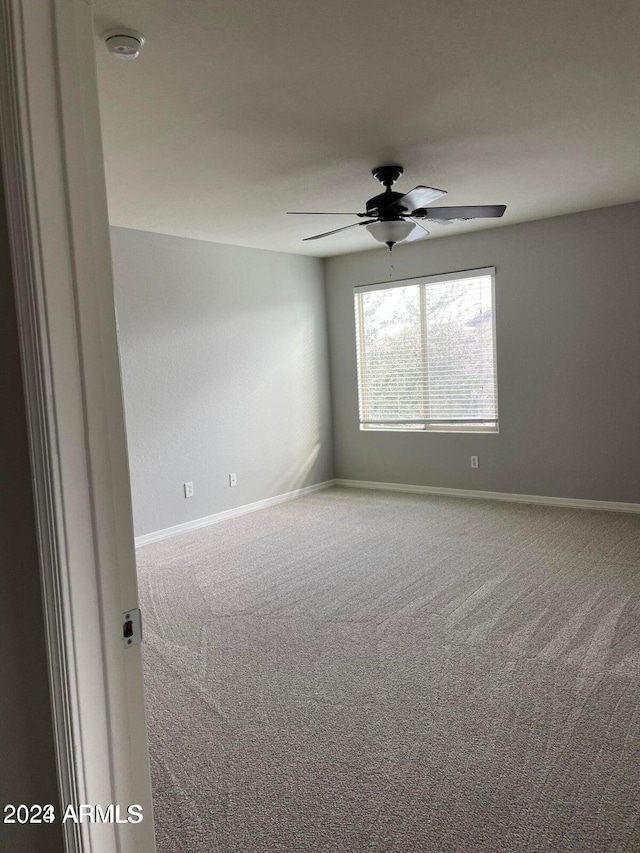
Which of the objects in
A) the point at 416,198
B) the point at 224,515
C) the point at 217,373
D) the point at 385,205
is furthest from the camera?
the point at 224,515

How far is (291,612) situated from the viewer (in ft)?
11.7

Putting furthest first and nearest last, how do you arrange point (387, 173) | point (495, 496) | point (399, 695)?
point (495, 496)
point (387, 173)
point (399, 695)

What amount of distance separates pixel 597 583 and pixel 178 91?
3.41 metres

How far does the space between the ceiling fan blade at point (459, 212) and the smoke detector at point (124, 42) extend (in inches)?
75.3

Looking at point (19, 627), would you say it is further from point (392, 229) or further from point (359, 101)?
point (392, 229)

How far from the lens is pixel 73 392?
1054 mm

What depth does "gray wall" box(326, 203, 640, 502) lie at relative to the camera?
5219mm

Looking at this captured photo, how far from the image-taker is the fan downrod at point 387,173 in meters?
3.72

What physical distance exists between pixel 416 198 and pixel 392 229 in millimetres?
341

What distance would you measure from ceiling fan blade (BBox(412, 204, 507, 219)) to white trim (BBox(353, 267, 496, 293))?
7.29ft

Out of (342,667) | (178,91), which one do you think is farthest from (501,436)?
(178,91)

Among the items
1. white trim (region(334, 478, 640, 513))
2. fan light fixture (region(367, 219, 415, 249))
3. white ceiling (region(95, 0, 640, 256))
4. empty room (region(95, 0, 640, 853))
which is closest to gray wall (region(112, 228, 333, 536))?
empty room (region(95, 0, 640, 853))

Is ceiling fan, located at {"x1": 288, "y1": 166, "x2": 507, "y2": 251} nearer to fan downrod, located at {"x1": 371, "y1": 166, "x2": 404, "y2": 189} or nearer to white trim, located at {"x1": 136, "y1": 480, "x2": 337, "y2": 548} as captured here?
fan downrod, located at {"x1": 371, "y1": 166, "x2": 404, "y2": 189}

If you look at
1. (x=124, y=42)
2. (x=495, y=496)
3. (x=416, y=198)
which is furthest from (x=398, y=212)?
(x=495, y=496)
